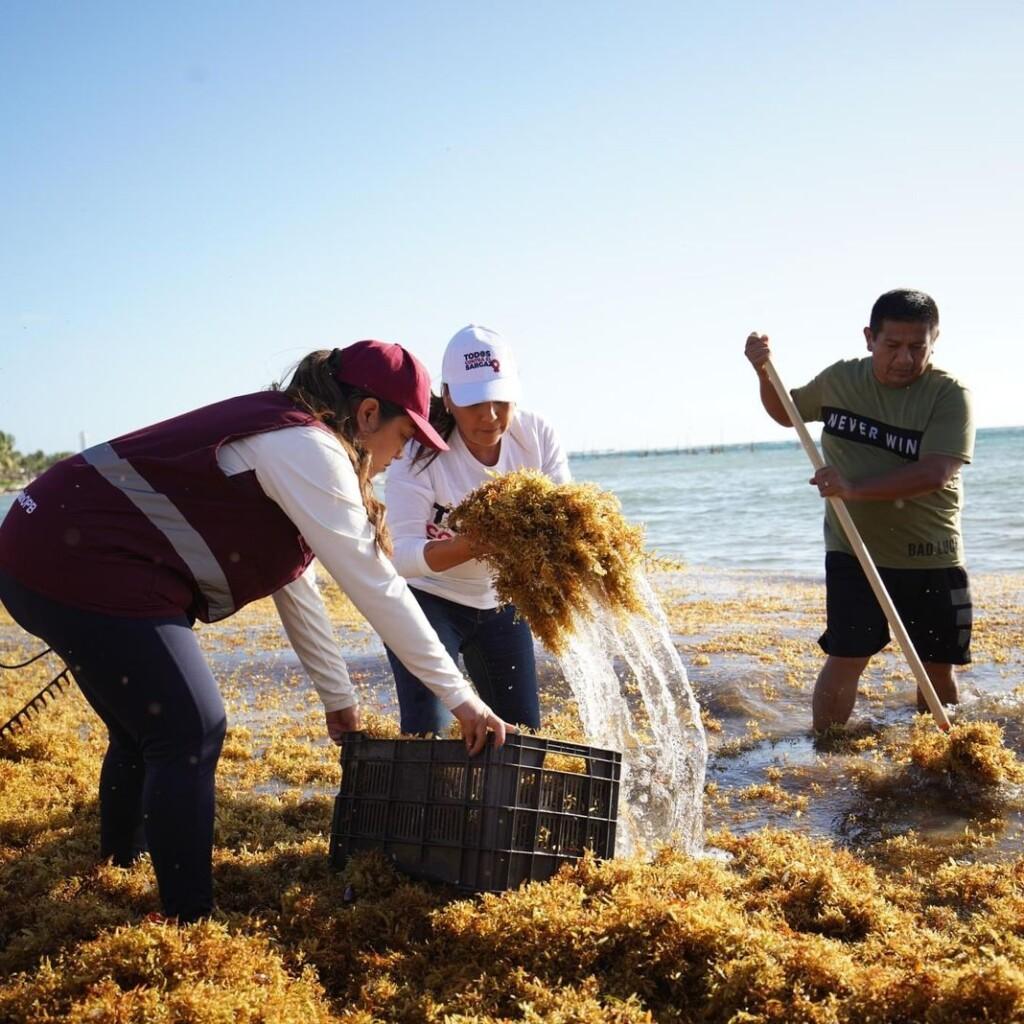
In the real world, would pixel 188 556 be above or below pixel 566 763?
above

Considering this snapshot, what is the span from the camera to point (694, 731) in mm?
6152

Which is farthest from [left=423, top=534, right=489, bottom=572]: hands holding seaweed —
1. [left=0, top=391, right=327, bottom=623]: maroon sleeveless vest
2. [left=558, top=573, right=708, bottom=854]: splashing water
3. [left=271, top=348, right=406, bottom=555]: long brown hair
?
[left=0, top=391, right=327, bottom=623]: maroon sleeveless vest

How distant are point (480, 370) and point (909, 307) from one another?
2587 millimetres

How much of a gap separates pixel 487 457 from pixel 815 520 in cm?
2418

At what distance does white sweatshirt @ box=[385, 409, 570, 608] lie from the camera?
449 centimetres

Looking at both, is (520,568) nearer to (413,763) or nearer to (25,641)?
→ (413,763)

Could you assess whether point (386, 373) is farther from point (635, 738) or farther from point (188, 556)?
point (635, 738)

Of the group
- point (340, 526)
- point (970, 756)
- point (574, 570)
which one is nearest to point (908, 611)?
point (970, 756)

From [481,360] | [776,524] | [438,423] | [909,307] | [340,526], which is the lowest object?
[776,524]

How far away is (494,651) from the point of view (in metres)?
4.67

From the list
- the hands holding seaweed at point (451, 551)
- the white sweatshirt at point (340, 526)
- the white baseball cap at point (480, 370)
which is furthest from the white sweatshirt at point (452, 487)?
the white sweatshirt at point (340, 526)

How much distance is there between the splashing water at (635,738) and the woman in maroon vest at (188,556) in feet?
3.85

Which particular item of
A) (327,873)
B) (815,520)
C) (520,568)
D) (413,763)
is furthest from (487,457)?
(815,520)

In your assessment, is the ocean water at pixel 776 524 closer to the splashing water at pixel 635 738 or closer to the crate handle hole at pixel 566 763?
the splashing water at pixel 635 738
